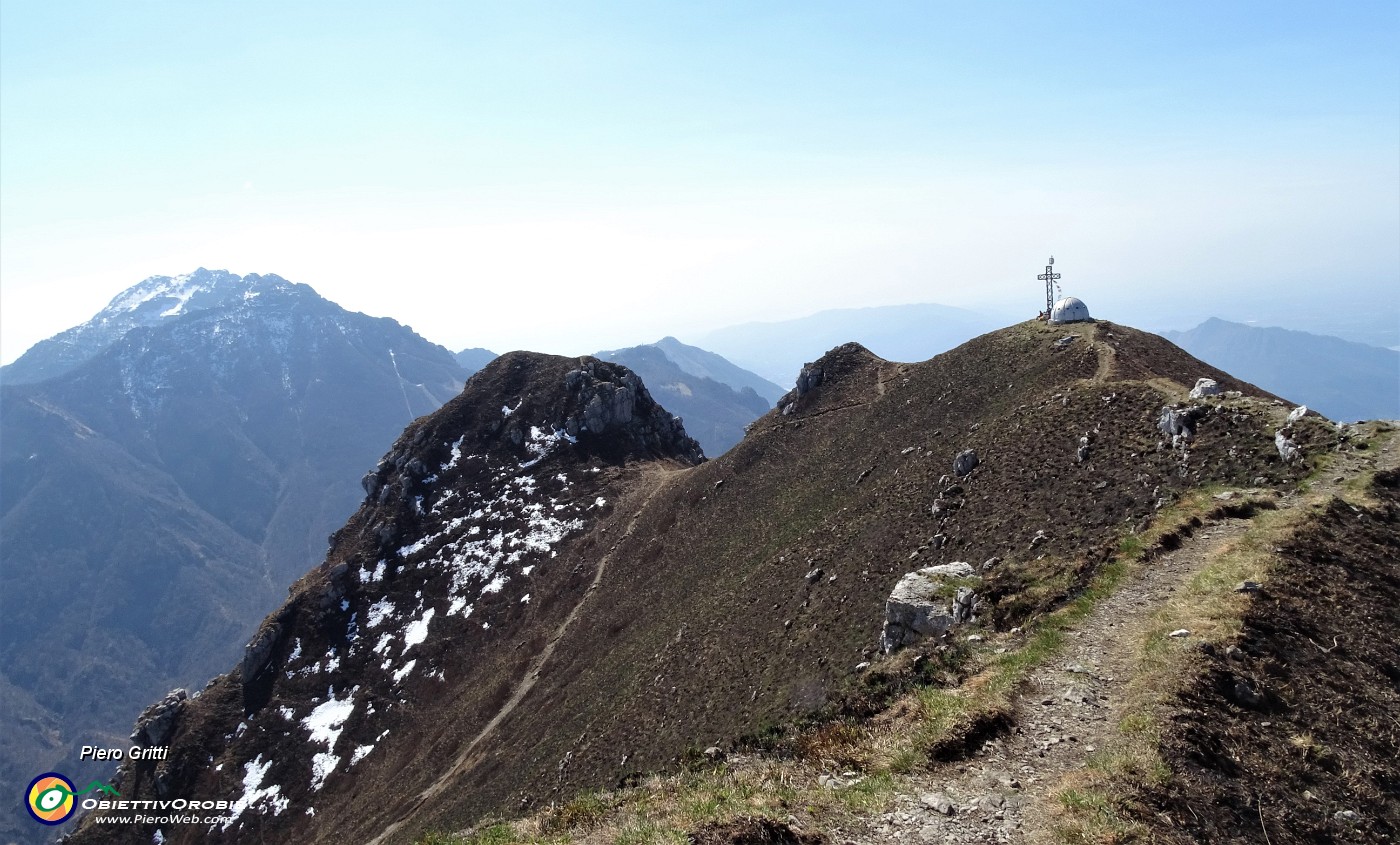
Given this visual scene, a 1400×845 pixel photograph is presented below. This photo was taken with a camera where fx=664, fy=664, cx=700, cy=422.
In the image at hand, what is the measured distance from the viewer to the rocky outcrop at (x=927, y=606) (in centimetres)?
2438

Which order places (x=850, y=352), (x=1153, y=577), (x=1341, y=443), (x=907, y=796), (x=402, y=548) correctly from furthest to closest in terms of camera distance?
(x=402, y=548), (x=850, y=352), (x=1341, y=443), (x=1153, y=577), (x=907, y=796)

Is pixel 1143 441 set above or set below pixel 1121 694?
above

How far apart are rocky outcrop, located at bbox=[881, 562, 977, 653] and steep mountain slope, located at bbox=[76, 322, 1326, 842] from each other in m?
1.54

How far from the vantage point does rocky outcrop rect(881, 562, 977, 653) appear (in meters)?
24.4

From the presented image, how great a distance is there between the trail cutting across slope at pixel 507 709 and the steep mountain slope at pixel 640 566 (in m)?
0.30

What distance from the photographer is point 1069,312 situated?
6078cm

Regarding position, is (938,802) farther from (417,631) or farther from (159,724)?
(159,724)

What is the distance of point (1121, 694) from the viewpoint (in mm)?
15781

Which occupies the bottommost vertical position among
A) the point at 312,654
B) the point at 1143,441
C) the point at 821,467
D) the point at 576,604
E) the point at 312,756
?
the point at 312,756

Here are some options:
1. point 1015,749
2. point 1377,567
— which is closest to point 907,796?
point 1015,749

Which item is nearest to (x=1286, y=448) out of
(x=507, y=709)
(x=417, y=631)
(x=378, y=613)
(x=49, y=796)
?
(x=507, y=709)

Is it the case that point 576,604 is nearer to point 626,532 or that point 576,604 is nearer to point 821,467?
point 626,532

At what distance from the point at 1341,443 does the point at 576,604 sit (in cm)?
5886

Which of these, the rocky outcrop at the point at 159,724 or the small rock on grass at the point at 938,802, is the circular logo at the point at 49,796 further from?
the small rock on grass at the point at 938,802
